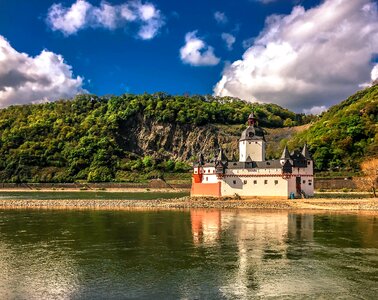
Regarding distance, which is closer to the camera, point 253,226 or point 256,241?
point 256,241

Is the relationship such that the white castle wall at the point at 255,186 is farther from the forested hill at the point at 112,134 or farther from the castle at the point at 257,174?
the forested hill at the point at 112,134

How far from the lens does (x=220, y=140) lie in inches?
5950

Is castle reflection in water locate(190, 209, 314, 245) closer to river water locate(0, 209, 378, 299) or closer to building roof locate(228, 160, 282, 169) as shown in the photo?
river water locate(0, 209, 378, 299)

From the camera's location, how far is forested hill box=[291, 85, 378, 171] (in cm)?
9856

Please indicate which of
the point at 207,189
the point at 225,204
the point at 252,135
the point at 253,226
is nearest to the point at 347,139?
the point at 252,135

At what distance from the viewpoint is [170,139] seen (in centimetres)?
15925

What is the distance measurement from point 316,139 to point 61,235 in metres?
86.3

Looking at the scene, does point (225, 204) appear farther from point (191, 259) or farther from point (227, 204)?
point (191, 259)

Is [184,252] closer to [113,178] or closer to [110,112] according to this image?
[113,178]

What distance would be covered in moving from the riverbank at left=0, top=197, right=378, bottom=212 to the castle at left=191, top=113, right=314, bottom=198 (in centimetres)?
250

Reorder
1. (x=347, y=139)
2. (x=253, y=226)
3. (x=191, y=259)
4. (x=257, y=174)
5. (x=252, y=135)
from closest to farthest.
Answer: (x=191, y=259) < (x=253, y=226) < (x=257, y=174) < (x=252, y=135) < (x=347, y=139)

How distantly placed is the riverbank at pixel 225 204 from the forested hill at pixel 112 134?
193 ft

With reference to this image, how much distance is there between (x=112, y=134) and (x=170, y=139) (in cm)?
2122

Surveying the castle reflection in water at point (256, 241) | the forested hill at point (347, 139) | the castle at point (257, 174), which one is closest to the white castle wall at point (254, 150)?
the castle at point (257, 174)
